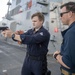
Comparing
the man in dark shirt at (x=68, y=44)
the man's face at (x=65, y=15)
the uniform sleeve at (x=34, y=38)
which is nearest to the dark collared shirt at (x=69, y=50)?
the man in dark shirt at (x=68, y=44)

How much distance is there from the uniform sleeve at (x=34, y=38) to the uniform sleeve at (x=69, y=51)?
818mm

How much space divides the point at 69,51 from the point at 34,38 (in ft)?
2.98

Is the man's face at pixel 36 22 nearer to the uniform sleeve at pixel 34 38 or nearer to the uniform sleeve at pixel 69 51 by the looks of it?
the uniform sleeve at pixel 34 38

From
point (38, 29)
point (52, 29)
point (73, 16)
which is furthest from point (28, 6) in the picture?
point (73, 16)

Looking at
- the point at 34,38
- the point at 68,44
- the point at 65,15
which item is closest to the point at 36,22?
the point at 34,38

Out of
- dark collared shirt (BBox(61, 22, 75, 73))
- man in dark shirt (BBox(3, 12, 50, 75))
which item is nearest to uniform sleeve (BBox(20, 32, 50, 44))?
man in dark shirt (BBox(3, 12, 50, 75))

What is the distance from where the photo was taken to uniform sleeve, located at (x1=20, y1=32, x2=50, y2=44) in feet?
8.41

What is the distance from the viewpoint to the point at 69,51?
73.1 inches

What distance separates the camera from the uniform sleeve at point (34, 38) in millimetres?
2563

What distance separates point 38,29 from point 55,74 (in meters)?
3.05

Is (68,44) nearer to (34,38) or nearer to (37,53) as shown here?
(34,38)

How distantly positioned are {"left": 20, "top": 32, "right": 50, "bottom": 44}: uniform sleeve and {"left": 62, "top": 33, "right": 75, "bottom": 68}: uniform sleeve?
82 cm

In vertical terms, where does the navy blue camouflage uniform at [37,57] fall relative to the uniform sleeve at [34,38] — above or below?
below

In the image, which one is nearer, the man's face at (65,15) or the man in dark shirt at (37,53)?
the man's face at (65,15)
